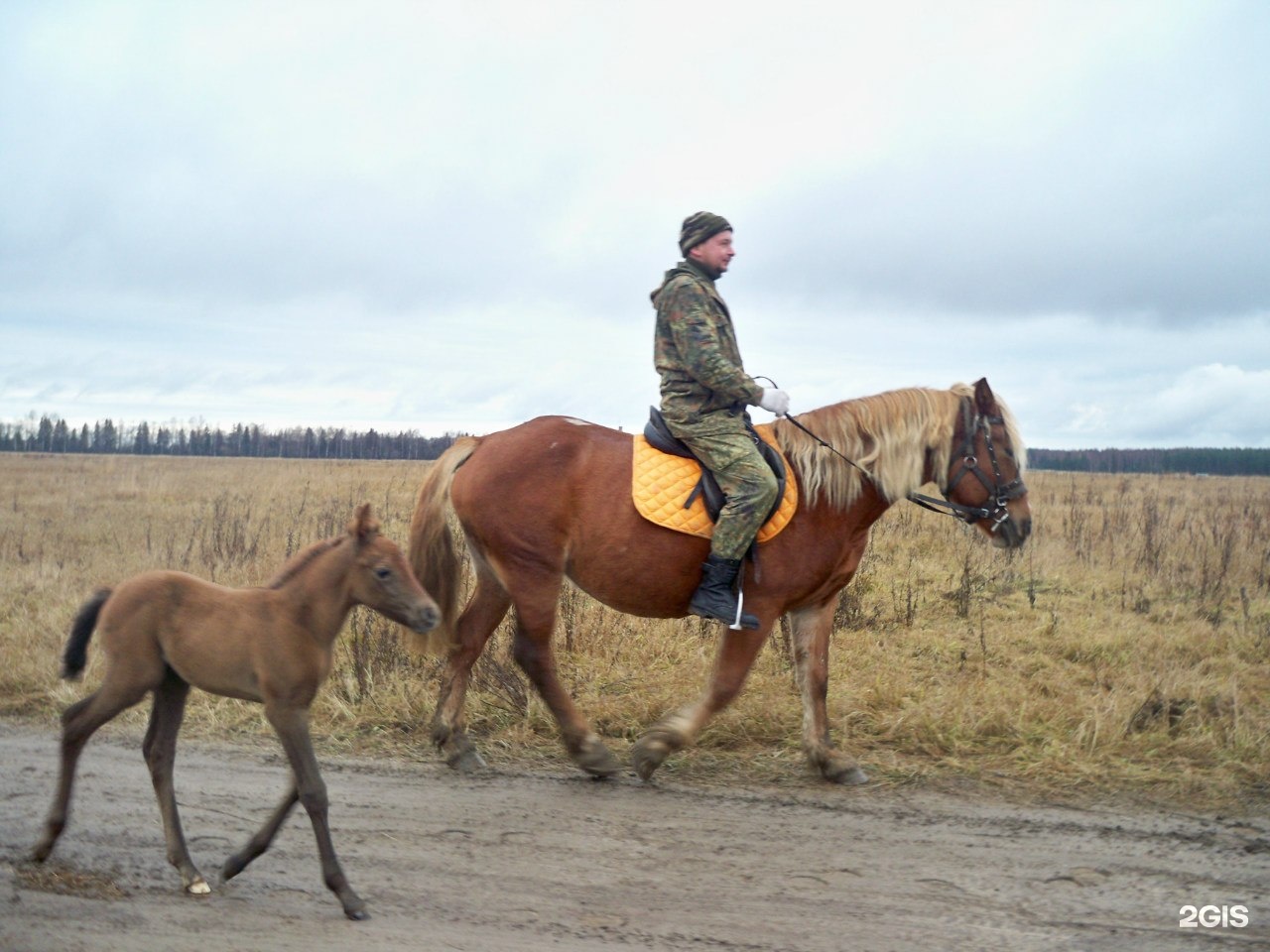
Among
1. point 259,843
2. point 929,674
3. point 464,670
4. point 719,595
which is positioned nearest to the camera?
point 259,843

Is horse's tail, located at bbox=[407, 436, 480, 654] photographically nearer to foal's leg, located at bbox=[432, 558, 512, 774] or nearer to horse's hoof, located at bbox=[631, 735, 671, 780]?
foal's leg, located at bbox=[432, 558, 512, 774]

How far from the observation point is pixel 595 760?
5660mm

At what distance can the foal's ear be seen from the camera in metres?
4.07

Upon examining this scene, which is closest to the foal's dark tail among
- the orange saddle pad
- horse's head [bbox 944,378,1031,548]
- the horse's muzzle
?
the orange saddle pad

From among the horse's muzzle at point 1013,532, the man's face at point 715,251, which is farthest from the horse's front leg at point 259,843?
the horse's muzzle at point 1013,532

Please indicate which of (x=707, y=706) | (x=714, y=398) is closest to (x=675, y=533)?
(x=714, y=398)

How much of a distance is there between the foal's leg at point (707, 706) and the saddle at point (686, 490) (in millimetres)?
626

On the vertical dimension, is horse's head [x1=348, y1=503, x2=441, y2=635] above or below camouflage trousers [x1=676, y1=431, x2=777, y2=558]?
below

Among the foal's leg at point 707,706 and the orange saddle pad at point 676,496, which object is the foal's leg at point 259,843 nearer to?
the foal's leg at point 707,706

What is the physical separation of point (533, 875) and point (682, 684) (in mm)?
3200

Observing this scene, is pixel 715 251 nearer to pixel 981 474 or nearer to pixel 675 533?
pixel 675 533

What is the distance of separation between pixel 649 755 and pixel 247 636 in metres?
2.47

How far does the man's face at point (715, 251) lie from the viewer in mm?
5832

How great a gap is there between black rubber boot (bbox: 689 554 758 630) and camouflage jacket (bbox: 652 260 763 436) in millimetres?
803
